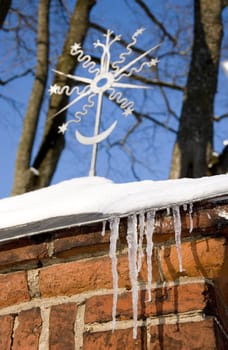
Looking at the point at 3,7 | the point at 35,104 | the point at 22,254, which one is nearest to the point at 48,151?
the point at 35,104

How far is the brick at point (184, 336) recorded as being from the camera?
1043mm

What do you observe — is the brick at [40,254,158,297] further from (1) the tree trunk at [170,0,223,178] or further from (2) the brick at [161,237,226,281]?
(1) the tree trunk at [170,0,223,178]

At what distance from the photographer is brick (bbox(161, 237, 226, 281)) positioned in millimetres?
1115

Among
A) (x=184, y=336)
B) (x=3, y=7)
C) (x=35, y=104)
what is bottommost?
(x=184, y=336)

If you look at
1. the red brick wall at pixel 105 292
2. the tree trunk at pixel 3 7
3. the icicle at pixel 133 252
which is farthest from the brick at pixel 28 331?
the tree trunk at pixel 3 7

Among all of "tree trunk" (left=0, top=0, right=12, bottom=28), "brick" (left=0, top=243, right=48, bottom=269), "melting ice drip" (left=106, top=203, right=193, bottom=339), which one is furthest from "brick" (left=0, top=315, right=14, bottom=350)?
"tree trunk" (left=0, top=0, right=12, bottom=28)

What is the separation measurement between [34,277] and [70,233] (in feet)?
0.41

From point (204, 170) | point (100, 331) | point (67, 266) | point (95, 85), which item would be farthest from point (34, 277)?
point (204, 170)

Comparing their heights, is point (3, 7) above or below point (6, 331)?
above

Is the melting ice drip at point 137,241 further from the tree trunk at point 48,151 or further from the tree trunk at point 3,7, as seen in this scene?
the tree trunk at point 3,7

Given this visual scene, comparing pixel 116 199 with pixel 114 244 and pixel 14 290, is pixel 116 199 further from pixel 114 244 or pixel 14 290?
pixel 14 290

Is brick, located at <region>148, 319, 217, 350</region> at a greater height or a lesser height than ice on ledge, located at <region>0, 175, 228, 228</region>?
lesser

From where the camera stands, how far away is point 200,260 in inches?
44.0

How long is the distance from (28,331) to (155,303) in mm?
269
